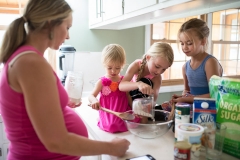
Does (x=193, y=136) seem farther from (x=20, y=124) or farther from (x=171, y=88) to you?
(x=171, y=88)

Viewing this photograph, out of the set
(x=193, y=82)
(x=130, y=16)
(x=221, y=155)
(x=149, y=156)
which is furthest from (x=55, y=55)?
(x=221, y=155)

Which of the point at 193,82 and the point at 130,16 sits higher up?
the point at 130,16

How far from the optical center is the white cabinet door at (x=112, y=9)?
1.60 m

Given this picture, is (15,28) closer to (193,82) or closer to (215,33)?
(193,82)

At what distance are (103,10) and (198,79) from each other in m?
1.08

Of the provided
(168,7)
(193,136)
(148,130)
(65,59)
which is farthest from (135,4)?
(65,59)

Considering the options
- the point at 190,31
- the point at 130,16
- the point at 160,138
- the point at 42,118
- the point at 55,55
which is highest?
the point at 130,16

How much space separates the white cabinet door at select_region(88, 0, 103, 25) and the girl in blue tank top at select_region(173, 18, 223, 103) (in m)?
1.01

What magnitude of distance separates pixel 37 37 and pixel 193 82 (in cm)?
92

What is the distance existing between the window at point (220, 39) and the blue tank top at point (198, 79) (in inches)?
37.7

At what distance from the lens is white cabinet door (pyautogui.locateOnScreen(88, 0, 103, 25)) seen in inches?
80.7

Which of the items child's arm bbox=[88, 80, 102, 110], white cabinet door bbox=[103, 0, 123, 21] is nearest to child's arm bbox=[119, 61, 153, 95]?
child's arm bbox=[88, 80, 102, 110]

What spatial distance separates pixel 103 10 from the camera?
1.94 meters

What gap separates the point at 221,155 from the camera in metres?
0.86
